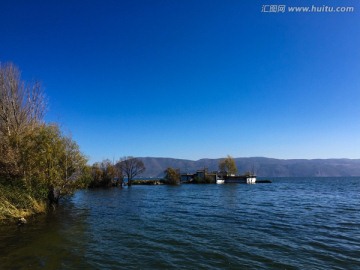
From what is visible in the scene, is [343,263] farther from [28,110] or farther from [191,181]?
[191,181]

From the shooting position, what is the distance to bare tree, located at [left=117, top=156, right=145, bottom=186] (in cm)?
12069

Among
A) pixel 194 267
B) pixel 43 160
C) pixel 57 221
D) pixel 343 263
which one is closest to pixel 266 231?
pixel 343 263

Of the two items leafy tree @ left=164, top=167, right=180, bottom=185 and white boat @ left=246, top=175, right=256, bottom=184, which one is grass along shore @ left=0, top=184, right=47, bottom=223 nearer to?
leafy tree @ left=164, top=167, right=180, bottom=185

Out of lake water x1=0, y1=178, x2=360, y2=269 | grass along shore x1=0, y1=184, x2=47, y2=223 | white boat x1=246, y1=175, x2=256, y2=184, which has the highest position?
grass along shore x1=0, y1=184, x2=47, y2=223

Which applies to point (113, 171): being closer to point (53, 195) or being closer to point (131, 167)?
point (131, 167)

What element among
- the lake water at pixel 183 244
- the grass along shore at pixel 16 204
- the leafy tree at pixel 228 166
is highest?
the leafy tree at pixel 228 166

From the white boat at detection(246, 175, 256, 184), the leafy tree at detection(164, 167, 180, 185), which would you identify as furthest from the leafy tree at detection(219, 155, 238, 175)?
Answer: the leafy tree at detection(164, 167, 180, 185)

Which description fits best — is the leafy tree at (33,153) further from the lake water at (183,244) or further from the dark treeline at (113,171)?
the dark treeline at (113,171)

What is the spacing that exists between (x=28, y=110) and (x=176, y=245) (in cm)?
3013

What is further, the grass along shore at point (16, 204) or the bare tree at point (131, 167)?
the bare tree at point (131, 167)

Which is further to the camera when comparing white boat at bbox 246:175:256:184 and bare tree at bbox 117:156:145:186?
white boat at bbox 246:175:256:184

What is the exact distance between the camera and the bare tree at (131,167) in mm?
120688

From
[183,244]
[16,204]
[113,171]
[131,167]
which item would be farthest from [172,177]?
[183,244]

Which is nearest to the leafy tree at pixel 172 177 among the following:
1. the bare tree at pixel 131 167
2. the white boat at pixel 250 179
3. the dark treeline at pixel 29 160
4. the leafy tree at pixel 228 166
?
Result: the bare tree at pixel 131 167
